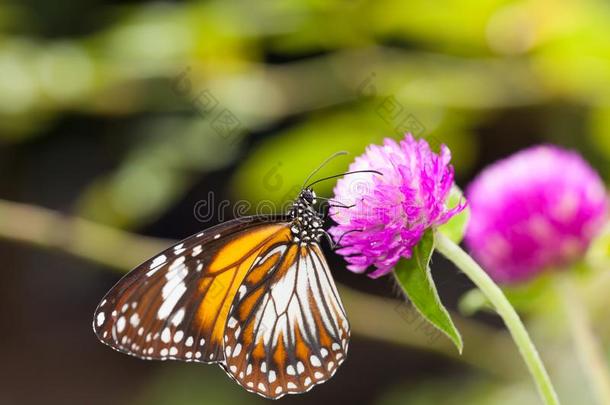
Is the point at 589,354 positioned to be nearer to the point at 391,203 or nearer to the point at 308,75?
the point at 391,203

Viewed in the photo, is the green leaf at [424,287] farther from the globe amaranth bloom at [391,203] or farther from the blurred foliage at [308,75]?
the blurred foliage at [308,75]

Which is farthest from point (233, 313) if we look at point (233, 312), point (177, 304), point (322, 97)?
point (322, 97)

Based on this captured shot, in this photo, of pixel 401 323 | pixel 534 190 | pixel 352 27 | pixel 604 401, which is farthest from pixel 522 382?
pixel 604 401

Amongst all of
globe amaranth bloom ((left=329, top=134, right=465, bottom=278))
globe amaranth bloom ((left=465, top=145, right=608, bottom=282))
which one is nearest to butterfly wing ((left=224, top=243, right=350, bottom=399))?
globe amaranth bloom ((left=329, top=134, right=465, bottom=278))

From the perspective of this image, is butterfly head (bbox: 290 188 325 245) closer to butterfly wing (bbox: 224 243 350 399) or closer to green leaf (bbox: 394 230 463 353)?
butterfly wing (bbox: 224 243 350 399)

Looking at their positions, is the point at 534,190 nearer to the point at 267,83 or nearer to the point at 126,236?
the point at 267,83

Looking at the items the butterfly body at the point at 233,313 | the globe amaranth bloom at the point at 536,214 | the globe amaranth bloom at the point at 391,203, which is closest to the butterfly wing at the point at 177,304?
the butterfly body at the point at 233,313
